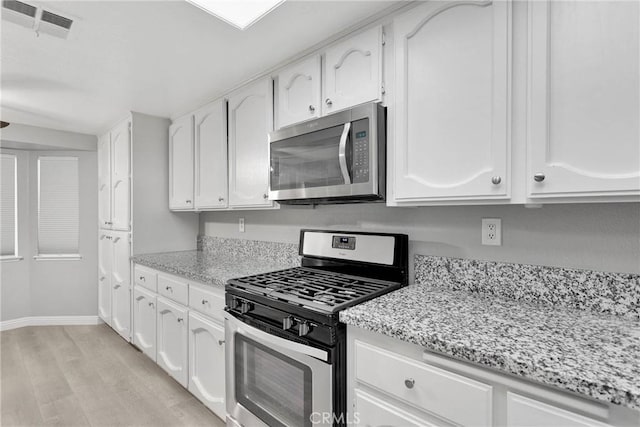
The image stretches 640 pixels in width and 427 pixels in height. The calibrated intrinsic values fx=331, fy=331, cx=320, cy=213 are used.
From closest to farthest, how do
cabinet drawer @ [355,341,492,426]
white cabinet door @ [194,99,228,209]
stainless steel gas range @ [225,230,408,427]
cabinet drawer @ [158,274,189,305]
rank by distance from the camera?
cabinet drawer @ [355,341,492,426], stainless steel gas range @ [225,230,408,427], cabinet drawer @ [158,274,189,305], white cabinet door @ [194,99,228,209]

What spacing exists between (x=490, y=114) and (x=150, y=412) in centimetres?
246

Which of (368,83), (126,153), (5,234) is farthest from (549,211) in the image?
(5,234)

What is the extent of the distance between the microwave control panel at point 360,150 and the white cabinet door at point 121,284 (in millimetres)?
2349

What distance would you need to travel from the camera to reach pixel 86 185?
375 cm

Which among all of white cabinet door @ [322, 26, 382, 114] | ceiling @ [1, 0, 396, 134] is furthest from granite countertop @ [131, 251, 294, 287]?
ceiling @ [1, 0, 396, 134]

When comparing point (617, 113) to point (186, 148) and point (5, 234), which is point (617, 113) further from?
point (5, 234)

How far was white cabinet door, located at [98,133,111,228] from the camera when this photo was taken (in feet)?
10.9

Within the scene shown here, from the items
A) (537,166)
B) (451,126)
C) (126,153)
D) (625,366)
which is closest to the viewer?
(625,366)

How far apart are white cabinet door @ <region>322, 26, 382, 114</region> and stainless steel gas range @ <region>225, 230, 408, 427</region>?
675mm

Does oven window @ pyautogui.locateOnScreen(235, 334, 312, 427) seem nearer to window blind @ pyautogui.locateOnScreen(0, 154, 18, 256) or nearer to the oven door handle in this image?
the oven door handle

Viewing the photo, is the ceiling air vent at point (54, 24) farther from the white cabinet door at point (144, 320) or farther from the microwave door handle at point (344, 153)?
the white cabinet door at point (144, 320)

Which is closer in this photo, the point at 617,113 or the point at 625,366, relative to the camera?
the point at 625,366

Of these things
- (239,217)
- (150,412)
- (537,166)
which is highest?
(537,166)

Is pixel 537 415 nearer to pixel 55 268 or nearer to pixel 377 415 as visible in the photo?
pixel 377 415
